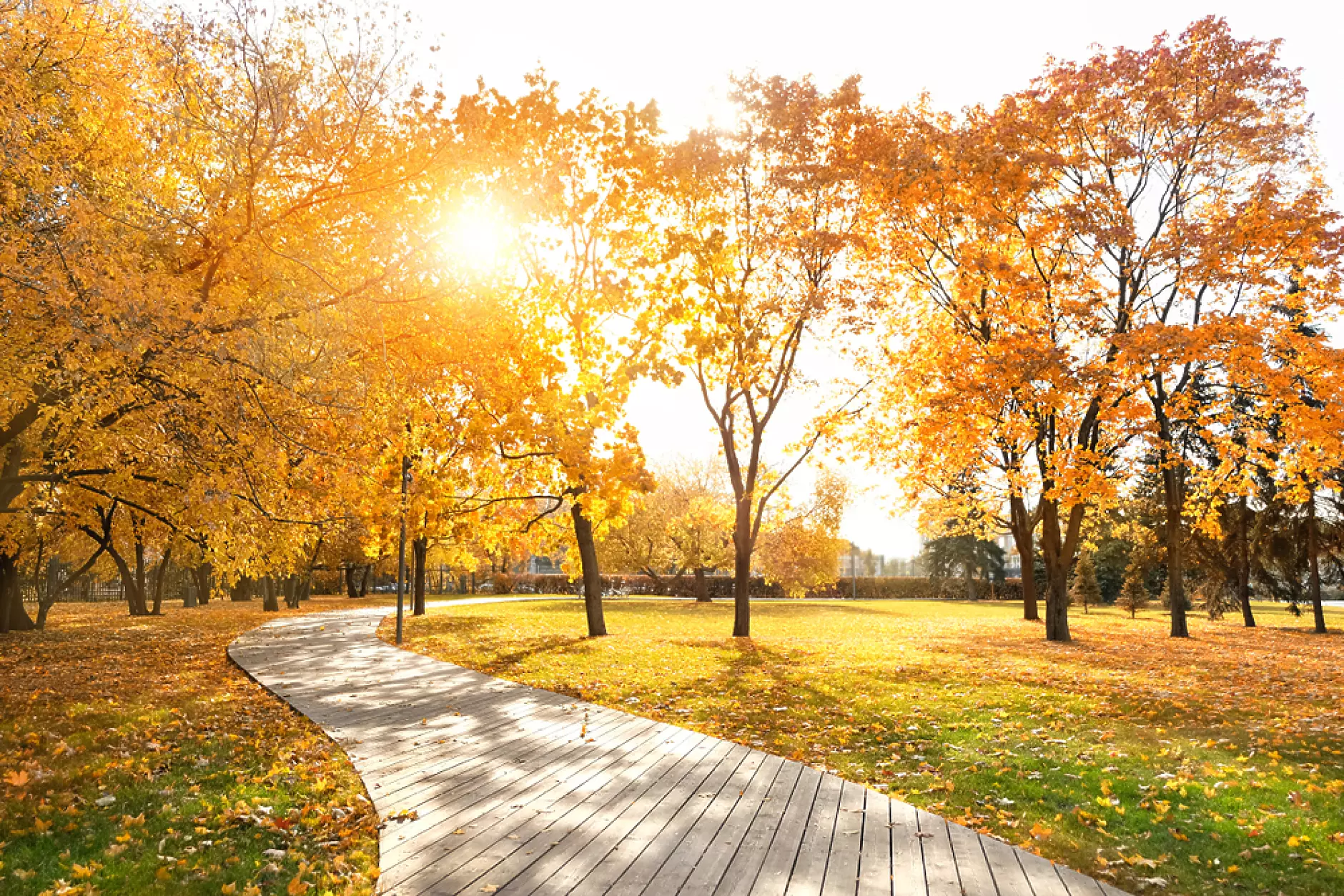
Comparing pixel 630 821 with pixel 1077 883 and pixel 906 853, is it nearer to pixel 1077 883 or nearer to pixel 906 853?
pixel 906 853

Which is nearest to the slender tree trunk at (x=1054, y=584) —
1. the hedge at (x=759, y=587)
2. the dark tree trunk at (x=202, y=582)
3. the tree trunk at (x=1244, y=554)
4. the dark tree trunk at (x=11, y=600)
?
the tree trunk at (x=1244, y=554)

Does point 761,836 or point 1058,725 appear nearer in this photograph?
point 761,836

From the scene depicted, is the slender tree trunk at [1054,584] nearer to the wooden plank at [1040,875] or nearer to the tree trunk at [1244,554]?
the tree trunk at [1244,554]

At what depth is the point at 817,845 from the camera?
4918mm

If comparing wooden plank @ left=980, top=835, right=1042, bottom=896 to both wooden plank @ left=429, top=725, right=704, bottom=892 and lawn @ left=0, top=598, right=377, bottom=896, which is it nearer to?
wooden plank @ left=429, top=725, right=704, bottom=892

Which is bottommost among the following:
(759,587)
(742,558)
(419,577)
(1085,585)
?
(759,587)

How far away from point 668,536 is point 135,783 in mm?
39745

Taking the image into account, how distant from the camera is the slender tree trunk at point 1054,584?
20.3 meters

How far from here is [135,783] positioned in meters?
6.26

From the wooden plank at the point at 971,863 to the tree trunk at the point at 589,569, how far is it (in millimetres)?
15712

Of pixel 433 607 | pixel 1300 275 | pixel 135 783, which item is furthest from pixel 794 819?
pixel 433 607

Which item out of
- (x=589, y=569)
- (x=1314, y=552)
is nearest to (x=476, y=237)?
(x=589, y=569)

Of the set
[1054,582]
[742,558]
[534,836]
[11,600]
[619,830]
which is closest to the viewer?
[534,836]

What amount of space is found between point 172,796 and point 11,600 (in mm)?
20826
